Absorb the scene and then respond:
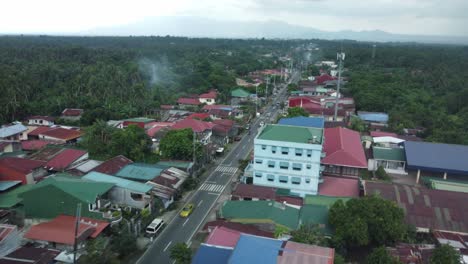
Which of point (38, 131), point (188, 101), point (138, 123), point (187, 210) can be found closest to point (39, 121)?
point (38, 131)

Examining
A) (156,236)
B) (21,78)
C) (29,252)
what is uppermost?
(21,78)

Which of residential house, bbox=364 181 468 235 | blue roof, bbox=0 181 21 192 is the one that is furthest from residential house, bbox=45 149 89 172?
residential house, bbox=364 181 468 235

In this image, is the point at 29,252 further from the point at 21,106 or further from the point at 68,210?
the point at 21,106

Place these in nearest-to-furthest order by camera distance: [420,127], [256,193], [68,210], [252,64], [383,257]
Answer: [383,257], [68,210], [256,193], [420,127], [252,64]

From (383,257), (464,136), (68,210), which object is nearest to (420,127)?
(464,136)

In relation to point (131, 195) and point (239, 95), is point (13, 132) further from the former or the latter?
point (239, 95)

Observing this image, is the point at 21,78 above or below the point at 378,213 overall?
above

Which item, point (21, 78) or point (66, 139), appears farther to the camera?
point (21, 78)
